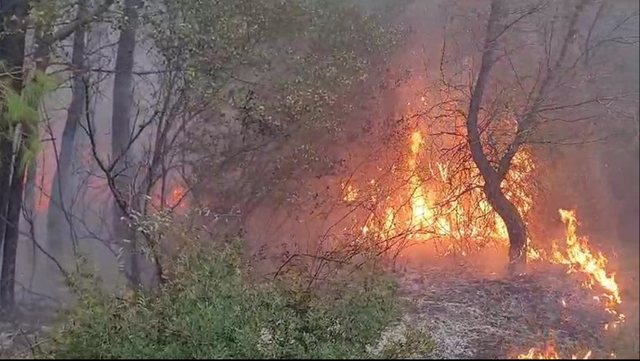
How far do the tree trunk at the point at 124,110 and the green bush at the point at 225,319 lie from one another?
157 inches

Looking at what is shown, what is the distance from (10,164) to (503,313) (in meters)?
6.03

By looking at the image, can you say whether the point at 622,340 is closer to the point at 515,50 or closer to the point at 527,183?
the point at 527,183

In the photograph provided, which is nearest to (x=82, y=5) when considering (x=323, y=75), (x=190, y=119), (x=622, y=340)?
(x=190, y=119)

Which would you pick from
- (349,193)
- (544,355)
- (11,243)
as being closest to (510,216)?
(349,193)

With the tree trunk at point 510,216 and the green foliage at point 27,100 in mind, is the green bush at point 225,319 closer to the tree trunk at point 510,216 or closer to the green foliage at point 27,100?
the green foliage at point 27,100

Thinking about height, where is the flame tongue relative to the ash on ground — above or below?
above

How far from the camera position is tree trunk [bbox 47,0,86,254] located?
10.5 meters

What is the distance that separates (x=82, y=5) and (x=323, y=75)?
3.13 metres

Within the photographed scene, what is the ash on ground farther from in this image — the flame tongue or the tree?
the tree

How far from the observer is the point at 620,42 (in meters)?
8.89

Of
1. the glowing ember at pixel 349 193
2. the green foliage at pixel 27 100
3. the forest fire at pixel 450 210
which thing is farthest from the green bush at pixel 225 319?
the glowing ember at pixel 349 193

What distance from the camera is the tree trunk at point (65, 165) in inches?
414

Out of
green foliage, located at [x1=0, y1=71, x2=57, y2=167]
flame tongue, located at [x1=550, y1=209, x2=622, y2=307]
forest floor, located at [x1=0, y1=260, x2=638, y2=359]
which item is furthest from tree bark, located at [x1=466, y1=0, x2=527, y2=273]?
green foliage, located at [x1=0, y1=71, x2=57, y2=167]

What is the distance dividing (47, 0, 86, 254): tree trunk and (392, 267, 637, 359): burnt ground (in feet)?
20.0
